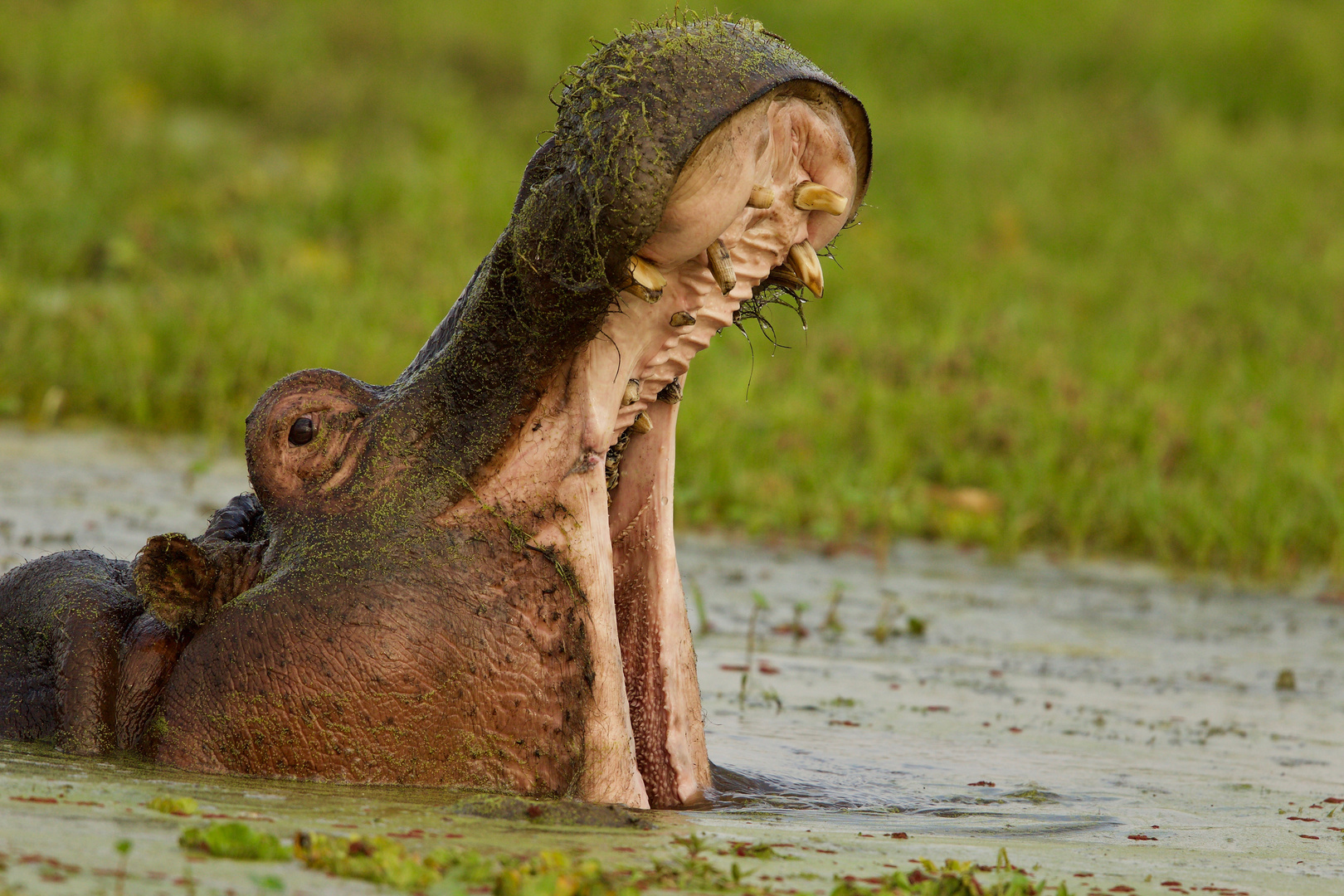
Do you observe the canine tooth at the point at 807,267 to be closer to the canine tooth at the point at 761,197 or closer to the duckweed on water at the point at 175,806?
the canine tooth at the point at 761,197

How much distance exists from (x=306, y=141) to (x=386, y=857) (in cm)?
1029

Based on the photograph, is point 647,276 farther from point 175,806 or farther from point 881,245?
point 881,245

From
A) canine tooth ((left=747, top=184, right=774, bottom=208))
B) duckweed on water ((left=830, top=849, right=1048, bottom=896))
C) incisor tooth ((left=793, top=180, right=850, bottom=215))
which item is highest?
incisor tooth ((left=793, top=180, right=850, bottom=215))

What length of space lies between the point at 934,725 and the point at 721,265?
5.50ft

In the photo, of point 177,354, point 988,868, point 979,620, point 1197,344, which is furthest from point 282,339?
point 988,868

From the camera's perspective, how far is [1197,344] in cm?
866

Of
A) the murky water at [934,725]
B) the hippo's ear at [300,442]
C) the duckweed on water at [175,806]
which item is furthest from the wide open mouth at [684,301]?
the duckweed on water at [175,806]

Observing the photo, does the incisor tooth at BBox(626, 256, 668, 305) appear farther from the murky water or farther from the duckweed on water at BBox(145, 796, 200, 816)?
the duckweed on water at BBox(145, 796, 200, 816)

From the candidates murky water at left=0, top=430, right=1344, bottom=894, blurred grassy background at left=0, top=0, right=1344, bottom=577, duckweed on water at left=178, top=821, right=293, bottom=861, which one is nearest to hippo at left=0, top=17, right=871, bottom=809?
murky water at left=0, top=430, right=1344, bottom=894

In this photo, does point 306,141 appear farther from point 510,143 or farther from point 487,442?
point 487,442

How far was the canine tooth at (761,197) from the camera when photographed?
207 centimetres

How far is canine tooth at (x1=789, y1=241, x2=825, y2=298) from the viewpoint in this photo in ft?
7.09

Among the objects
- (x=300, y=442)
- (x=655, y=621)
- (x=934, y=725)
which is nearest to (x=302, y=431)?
(x=300, y=442)

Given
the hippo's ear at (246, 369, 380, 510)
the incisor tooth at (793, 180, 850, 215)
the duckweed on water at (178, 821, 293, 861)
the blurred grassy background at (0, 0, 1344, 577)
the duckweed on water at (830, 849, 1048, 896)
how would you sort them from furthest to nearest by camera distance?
the blurred grassy background at (0, 0, 1344, 577)
the hippo's ear at (246, 369, 380, 510)
the incisor tooth at (793, 180, 850, 215)
the duckweed on water at (830, 849, 1048, 896)
the duckweed on water at (178, 821, 293, 861)
